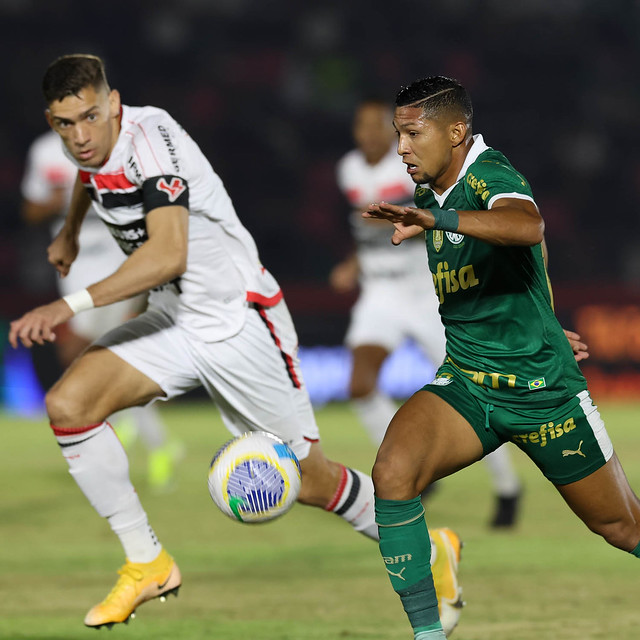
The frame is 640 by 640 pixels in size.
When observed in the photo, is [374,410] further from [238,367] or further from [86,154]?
[86,154]

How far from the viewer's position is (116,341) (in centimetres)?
461

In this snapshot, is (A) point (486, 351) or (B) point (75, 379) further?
(B) point (75, 379)

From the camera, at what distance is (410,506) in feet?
12.1

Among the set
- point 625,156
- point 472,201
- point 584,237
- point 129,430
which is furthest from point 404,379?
point 472,201

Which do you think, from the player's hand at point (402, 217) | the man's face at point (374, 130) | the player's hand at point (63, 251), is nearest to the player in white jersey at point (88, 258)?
the man's face at point (374, 130)

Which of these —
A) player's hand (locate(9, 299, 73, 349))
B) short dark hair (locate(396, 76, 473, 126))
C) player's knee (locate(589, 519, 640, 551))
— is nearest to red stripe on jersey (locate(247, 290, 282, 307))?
player's hand (locate(9, 299, 73, 349))

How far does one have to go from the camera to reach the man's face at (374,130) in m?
7.44

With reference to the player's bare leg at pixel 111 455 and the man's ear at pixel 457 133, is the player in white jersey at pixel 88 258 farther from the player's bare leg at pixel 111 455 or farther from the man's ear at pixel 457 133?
the man's ear at pixel 457 133

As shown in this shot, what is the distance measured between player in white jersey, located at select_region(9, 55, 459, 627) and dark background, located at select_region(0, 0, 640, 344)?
1119 cm

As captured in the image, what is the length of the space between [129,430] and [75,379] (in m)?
5.68

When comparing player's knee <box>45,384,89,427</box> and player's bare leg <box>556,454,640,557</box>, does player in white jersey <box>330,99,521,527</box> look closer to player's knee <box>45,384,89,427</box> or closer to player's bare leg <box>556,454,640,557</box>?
player's knee <box>45,384,89,427</box>

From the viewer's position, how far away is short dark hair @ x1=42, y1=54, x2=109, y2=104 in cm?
433

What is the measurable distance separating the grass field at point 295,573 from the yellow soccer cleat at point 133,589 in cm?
20

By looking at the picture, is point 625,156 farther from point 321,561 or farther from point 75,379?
point 75,379
